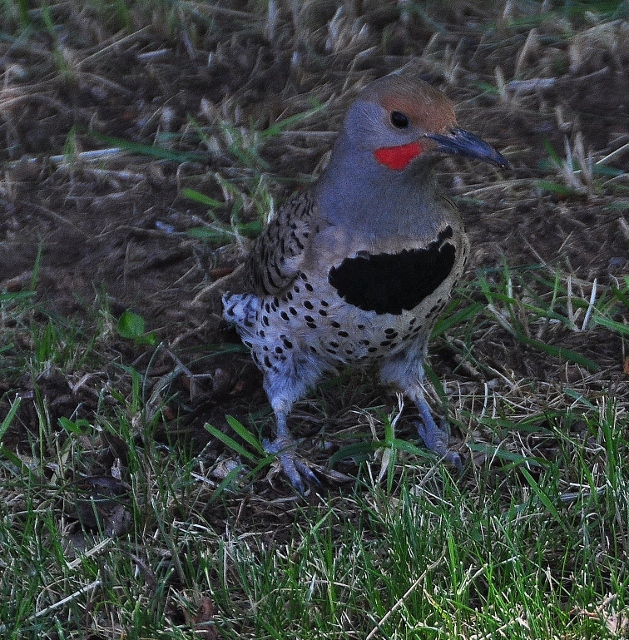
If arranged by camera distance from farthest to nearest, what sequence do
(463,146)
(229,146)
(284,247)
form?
(229,146) → (284,247) → (463,146)

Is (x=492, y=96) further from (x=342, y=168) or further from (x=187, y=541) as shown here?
(x=187, y=541)

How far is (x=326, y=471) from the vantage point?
11.9 ft

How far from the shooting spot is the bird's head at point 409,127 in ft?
10.8

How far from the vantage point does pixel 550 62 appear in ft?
18.6

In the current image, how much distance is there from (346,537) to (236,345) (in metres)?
1.33

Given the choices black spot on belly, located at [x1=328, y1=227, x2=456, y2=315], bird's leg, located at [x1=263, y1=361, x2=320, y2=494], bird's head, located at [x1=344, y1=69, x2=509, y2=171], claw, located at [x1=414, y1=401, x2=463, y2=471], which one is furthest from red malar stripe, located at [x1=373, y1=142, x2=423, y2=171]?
claw, located at [x1=414, y1=401, x2=463, y2=471]

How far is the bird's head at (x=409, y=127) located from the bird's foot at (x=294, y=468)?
0.99 m

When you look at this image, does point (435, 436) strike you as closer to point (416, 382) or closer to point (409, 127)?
point (416, 382)

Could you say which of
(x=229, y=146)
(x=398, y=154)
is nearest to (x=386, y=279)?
(x=398, y=154)

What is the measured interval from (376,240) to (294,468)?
80cm

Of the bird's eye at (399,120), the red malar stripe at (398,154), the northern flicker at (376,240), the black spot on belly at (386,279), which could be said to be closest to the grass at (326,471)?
the northern flicker at (376,240)

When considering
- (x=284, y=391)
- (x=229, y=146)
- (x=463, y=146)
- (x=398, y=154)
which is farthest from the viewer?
(x=229, y=146)

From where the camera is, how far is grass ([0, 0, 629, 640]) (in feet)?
9.36

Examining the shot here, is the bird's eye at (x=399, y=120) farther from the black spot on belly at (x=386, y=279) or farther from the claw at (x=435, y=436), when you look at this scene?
the claw at (x=435, y=436)
